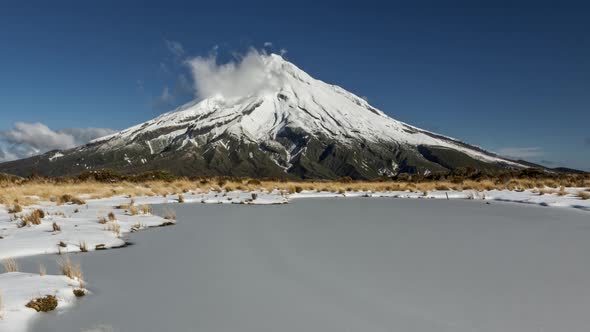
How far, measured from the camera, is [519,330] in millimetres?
3523

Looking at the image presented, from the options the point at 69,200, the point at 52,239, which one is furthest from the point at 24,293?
the point at 69,200

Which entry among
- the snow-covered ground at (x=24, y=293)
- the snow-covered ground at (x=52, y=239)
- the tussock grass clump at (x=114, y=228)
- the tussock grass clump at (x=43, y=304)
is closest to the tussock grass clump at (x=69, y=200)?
the snow-covered ground at (x=52, y=239)

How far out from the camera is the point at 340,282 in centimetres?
517

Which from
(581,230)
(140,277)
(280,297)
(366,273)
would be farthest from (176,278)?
(581,230)

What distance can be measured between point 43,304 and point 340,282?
11.0ft

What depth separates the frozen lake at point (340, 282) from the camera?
388 centimetres

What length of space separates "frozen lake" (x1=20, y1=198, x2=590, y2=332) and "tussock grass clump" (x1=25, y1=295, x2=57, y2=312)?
11.1 inches

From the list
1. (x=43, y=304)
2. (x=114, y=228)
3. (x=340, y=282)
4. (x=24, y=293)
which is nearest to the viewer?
(x=43, y=304)

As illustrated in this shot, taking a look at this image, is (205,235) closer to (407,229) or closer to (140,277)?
(140,277)

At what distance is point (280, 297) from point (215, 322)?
3.08ft

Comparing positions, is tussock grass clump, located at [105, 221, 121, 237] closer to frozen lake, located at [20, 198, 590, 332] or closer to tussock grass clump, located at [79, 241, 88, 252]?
Result: frozen lake, located at [20, 198, 590, 332]

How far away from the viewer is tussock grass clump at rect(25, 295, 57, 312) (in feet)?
14.2

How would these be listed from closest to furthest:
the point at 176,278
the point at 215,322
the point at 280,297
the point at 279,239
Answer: the point at 215,322 → the point at 280,297 → the point at 176,278 → the point at 279,239

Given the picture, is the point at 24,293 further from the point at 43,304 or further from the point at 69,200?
the point at 69,200
